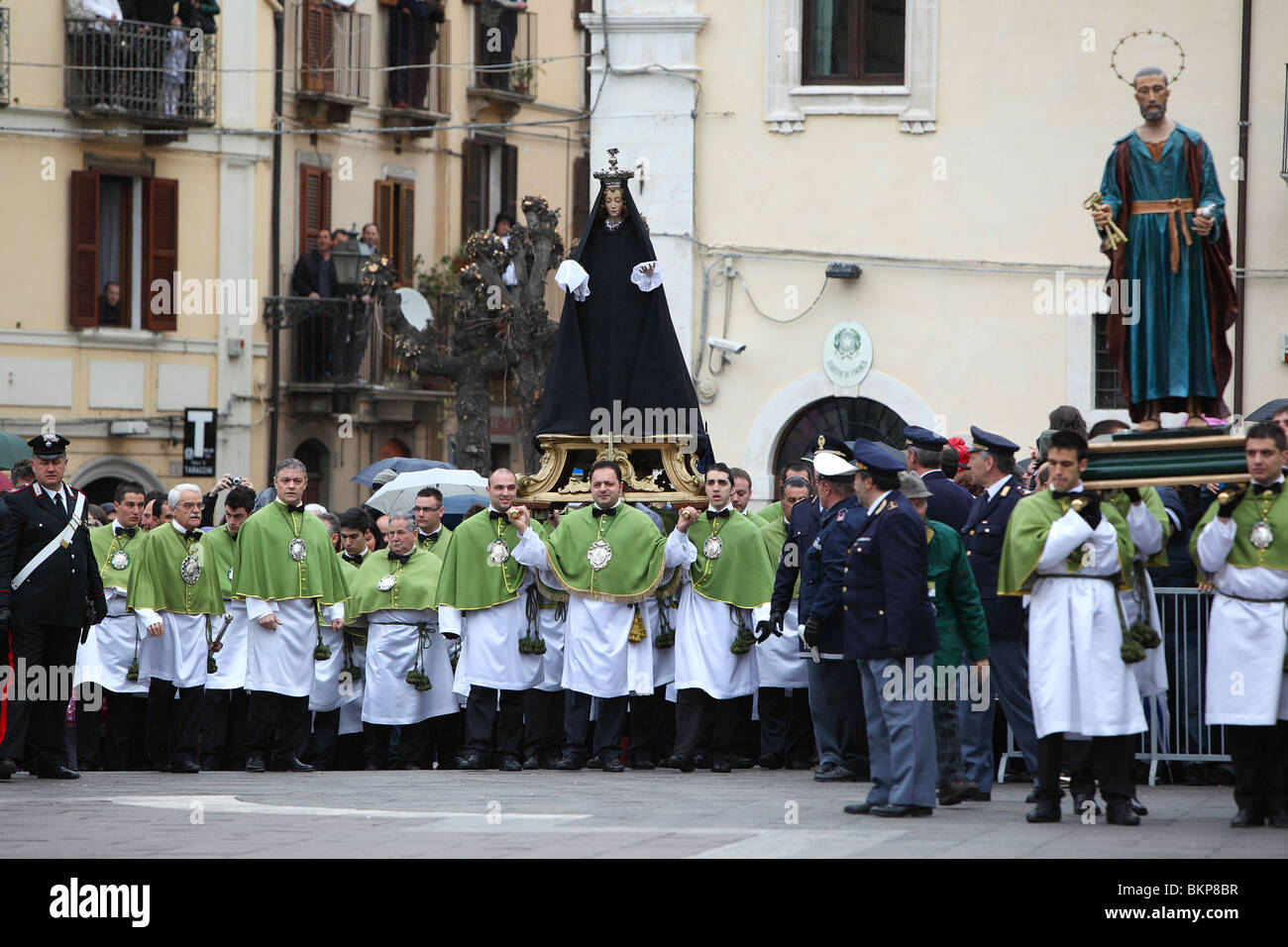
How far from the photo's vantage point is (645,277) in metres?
15.2

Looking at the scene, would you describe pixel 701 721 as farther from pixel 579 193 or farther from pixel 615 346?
pixel 579 193

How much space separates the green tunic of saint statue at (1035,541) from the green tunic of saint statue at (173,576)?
253 inches

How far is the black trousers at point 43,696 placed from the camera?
1325 cm

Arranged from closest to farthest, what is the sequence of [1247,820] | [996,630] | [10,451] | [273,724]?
1. [1247,820]
2. [996,630]
3. [273,724]
4. [10,451]

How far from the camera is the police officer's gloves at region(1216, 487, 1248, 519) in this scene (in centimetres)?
1030

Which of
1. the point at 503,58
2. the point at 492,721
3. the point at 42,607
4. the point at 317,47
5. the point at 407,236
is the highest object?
the point at 503,58

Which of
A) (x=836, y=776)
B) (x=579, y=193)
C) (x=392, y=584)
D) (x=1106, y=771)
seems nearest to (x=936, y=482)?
(x=836, y=776)

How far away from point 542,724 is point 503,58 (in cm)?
2522

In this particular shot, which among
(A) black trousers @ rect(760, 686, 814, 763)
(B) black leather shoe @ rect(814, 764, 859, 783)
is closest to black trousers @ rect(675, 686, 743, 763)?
(A) black trousers @ rect(760, 686, 814, 763)

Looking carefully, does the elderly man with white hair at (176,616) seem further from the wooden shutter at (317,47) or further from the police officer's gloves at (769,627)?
the wooden shutter at (317,47)

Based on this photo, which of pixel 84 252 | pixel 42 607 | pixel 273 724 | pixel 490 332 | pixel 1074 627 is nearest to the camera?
pixel 1074 627

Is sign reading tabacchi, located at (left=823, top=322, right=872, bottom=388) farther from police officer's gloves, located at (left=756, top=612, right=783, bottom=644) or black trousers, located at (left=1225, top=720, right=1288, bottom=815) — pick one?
black trousers, located at (left=1225, top=720, right=1288, bottom=815)

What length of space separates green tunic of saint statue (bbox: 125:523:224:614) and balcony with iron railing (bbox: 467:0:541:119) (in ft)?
75.7

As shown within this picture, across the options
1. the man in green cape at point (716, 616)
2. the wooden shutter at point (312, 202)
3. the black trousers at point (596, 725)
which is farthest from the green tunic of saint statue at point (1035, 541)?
the wooden shutter at point (312, 202)
